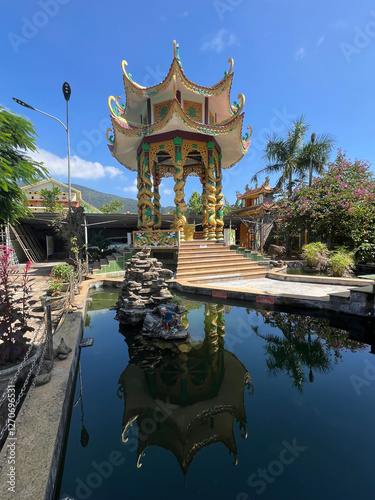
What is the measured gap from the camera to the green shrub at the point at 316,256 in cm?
1059

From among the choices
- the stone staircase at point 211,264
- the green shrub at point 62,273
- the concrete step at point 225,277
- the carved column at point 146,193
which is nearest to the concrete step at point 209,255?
the stone staircase at point 211,264

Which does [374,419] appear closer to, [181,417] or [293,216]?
[181,417]

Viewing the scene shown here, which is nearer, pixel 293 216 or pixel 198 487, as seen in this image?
pixel 198 487

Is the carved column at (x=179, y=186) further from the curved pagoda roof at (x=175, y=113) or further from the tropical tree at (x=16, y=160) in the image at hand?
the tropical tree at (x=16, y=160)

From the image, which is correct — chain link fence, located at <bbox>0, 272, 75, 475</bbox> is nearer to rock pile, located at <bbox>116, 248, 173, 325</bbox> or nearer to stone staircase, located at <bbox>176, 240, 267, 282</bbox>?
rock pile, located at <bbox>116, 248, 173, 325</bbox>

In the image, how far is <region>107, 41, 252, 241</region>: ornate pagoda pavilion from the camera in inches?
412

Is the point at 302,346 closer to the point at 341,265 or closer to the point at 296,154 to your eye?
the point at 341,265

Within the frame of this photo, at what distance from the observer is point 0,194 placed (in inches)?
156

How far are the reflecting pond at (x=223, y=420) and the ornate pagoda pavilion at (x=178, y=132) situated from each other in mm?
7525

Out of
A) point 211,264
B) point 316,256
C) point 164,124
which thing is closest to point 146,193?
point 164,124

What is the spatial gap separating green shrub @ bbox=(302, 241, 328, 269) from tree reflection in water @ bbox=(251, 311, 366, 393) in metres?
5.72

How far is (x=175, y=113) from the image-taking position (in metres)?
9.63

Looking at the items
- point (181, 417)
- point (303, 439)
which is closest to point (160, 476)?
point (181, 417)

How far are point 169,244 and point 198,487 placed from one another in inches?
347
